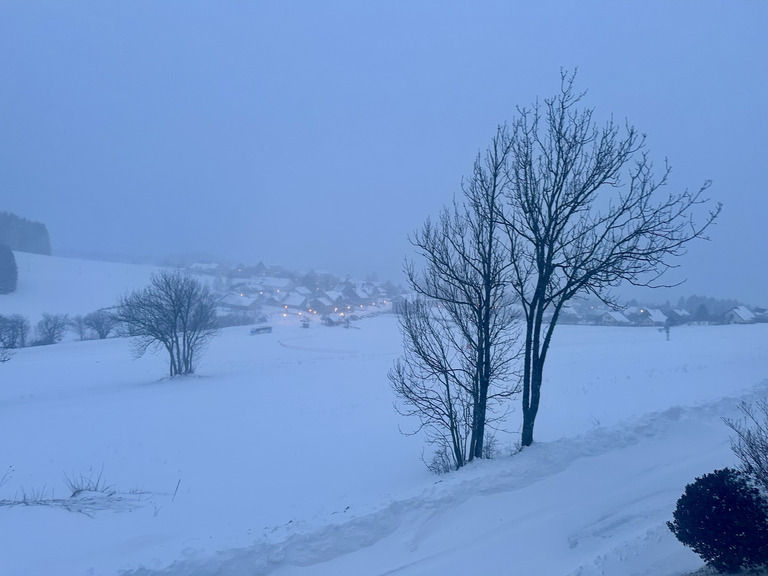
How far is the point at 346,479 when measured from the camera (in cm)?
1127

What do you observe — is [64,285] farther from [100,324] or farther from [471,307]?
[471,307]

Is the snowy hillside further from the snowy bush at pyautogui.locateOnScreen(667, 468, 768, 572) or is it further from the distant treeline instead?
the snowy bush at pyautogui.locateOnScreen(667, 468, 768, 572)

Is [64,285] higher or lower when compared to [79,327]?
higher

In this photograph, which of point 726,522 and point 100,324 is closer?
point 726,522

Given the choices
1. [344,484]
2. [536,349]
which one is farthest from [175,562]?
[536,349]

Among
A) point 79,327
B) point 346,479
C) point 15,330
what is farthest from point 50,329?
point 346,479

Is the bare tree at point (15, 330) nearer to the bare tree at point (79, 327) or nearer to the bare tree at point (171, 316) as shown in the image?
the bare tree at point (79, 327)

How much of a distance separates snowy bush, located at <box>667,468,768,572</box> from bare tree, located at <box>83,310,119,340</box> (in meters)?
67.3

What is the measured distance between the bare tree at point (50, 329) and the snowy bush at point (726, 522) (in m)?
67.5

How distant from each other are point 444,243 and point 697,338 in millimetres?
35973

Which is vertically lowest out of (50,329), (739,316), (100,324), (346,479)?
(346,479)

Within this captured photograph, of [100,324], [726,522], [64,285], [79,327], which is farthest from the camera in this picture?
[64,285]

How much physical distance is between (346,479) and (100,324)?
61335 mm

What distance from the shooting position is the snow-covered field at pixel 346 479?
219 inches
